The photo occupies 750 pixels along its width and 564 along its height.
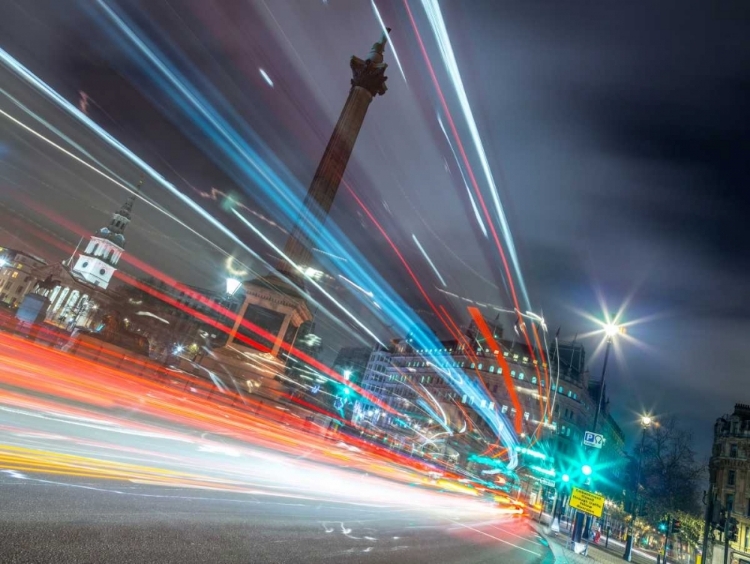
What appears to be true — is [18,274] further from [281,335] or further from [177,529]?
[177,529]

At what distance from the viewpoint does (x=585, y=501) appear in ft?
55.6

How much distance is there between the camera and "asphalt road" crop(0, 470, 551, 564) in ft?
15.2

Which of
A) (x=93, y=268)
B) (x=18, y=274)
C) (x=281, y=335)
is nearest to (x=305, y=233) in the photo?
(x=281, y=335)

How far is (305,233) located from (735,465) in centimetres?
6130

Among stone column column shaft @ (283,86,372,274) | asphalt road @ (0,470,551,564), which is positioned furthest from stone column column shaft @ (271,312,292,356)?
asphalt road @ (0,470,551,564)

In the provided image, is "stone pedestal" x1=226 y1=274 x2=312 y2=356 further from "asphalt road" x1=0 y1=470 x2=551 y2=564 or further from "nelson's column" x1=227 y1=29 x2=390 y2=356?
"asphalt road" x1=0 y1=470 x2=551 y2=564

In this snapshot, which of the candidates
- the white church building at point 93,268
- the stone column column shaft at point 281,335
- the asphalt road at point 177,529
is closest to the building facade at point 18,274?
the white church building at point 93,268

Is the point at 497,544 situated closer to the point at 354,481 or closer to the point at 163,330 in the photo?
the point at 354,481

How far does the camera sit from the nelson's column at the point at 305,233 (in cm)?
2897

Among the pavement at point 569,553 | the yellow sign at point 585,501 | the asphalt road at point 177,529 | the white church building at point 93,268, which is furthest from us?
the white church building at point 93,268

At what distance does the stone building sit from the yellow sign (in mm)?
45957

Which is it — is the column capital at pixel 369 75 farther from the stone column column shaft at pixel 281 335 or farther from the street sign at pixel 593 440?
the street sign at pixel 593 440

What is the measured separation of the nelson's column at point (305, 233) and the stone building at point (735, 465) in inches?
2095

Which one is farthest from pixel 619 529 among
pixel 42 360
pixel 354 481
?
pixel 42 360
